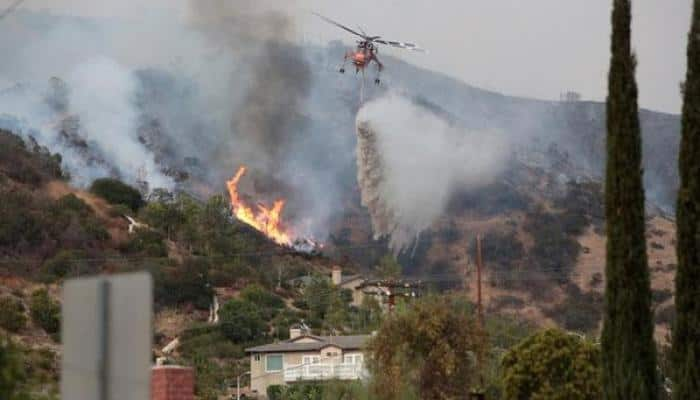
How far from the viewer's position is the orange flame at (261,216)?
111625mm

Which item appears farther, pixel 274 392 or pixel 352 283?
pixel 352 283

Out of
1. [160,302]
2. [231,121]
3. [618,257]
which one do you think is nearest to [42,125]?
[231,121]

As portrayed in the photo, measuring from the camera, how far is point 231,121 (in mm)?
125250

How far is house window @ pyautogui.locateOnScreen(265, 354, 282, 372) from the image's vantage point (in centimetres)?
7188

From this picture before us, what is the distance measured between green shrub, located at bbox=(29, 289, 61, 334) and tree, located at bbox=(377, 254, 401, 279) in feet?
87.9

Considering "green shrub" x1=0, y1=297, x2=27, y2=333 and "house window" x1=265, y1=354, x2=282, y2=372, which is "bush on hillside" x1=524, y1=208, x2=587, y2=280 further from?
"green shrub" x1=0, y1=297, x2=27, y2=333

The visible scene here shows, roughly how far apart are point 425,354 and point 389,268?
54470 millimetres

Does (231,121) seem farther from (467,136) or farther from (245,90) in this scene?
(467,136)

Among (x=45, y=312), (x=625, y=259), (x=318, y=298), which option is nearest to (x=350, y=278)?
(x=318, y=298)

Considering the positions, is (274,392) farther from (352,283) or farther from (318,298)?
(352,283)

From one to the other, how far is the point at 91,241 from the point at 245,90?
32705 millimetres

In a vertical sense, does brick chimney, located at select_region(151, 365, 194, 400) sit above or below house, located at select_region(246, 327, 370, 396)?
below

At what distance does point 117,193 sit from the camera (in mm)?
102500

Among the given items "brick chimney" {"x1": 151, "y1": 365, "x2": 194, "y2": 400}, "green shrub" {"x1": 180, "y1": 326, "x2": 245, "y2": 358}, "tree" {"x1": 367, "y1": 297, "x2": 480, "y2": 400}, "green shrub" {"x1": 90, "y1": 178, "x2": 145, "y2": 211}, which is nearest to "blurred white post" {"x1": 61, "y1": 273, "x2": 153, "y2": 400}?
"brick chimney" {"x1": 151, "y1": 365, "x2": 194, "y2": 400}
